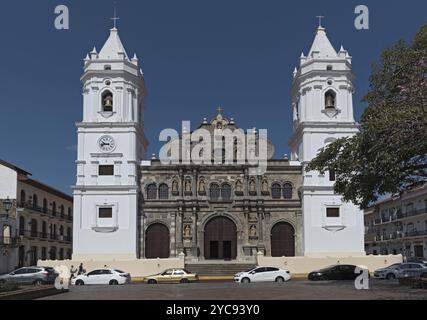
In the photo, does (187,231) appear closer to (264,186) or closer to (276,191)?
(264,186)

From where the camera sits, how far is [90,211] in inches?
1623

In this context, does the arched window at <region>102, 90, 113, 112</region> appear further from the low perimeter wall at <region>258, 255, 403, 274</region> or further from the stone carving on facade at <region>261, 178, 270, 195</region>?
the low perimeter wall at <region>258, 255, 403, 274</region>

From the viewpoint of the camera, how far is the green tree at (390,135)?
64.2 ft

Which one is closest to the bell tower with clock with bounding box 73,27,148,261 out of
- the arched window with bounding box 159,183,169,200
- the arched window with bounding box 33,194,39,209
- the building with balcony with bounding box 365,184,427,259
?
the arched window with bounding box 159,183,169,200

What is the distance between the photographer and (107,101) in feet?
140

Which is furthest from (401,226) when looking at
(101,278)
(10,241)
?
(10,241)

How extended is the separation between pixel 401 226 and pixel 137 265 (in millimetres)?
35136

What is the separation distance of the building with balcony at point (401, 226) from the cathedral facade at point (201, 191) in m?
12.6

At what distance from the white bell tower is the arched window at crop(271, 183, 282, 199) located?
2031mm

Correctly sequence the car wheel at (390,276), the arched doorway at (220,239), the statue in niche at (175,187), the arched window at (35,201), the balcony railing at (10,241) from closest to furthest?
1. the car wheel at (390,276)
2. the balcony railing at (10,241)
3. the arched doorway at (220,239)
4. the statue in niche at (175,187)
5. the arched window at (35,201)

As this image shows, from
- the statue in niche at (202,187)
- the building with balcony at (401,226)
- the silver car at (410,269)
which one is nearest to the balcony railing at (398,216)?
the building with balcony at (401,226)

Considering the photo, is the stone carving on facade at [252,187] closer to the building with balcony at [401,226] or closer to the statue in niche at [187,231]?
the statue in niche at [187,231]
